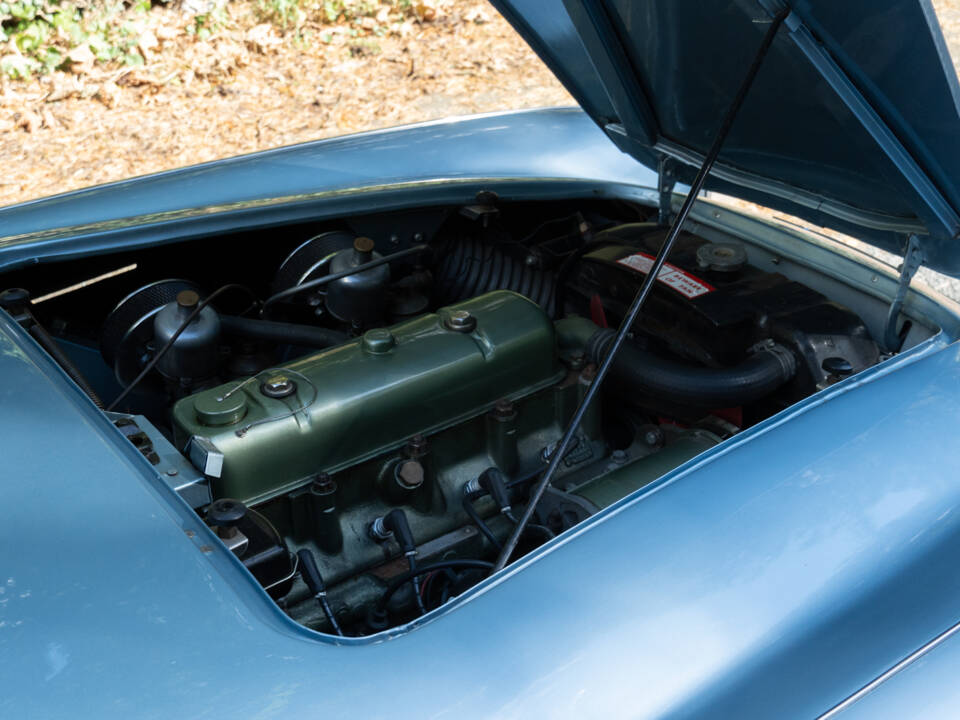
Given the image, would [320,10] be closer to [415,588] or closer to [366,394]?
[366,394]

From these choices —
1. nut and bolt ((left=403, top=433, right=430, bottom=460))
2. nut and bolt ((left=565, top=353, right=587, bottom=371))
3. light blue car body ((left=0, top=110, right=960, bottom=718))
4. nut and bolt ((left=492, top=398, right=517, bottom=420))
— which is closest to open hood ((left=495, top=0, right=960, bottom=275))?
light blue car body ((left=0, top=110, right=960, bottom=718))

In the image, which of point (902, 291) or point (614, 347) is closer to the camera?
point (614, 347)

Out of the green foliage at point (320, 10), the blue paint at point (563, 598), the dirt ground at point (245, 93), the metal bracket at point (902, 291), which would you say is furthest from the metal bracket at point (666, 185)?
the green foliage at point (320, 10)

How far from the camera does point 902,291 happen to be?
1.72 m

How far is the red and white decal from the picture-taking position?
1.86m

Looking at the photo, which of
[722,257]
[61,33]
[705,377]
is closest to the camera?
[705,377]

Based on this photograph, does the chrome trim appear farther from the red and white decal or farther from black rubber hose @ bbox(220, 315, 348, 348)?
black rubber hose @ bbox(220, 315, 348, 348)

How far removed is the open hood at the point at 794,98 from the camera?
1.34 metres

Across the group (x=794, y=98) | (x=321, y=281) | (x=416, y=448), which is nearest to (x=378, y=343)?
(x=416, y=448)

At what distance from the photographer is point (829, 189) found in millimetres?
1738

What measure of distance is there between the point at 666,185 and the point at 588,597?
1.18 meters

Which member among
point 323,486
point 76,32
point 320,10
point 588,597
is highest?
point 320,10

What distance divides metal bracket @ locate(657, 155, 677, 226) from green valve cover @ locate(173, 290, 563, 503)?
0.46m

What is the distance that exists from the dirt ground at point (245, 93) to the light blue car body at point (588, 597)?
130 inches
